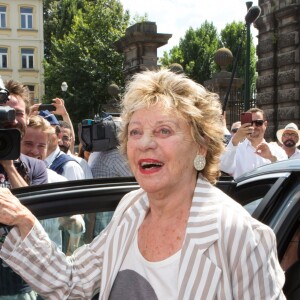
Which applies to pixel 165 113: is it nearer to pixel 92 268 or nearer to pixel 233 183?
pixel 92 268

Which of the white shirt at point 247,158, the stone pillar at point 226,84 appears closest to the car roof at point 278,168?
the white shirt at point 247,158

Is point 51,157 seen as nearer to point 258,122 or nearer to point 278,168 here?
point 278,168

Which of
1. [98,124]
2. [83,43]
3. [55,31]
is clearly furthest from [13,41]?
[98,124]

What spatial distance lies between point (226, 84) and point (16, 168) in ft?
42.0

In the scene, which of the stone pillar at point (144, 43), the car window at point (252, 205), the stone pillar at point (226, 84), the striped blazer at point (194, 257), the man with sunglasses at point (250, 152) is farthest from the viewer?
the stone pillar at point (144, 43)

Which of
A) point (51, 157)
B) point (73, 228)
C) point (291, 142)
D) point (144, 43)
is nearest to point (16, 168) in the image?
point (73, 228)

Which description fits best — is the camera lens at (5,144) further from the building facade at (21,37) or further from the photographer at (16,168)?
the building facade at (21,37)

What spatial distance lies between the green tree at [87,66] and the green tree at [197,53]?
290 inches

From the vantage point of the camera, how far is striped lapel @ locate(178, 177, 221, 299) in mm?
1828

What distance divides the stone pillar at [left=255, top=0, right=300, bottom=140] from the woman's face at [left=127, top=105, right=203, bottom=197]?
12775 mm

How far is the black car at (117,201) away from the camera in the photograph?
91.4 inches

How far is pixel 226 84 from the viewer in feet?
51.1

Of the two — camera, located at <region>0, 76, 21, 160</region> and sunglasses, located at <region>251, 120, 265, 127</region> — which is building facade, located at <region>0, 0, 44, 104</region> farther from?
camera, located at <region>0, 76, 21, 160</region>

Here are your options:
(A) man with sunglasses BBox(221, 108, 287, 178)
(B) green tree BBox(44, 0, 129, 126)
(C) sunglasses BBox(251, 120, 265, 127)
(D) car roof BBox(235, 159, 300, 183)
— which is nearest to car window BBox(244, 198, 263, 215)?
(D) car roof BBox(235, 159, 300, 183)
